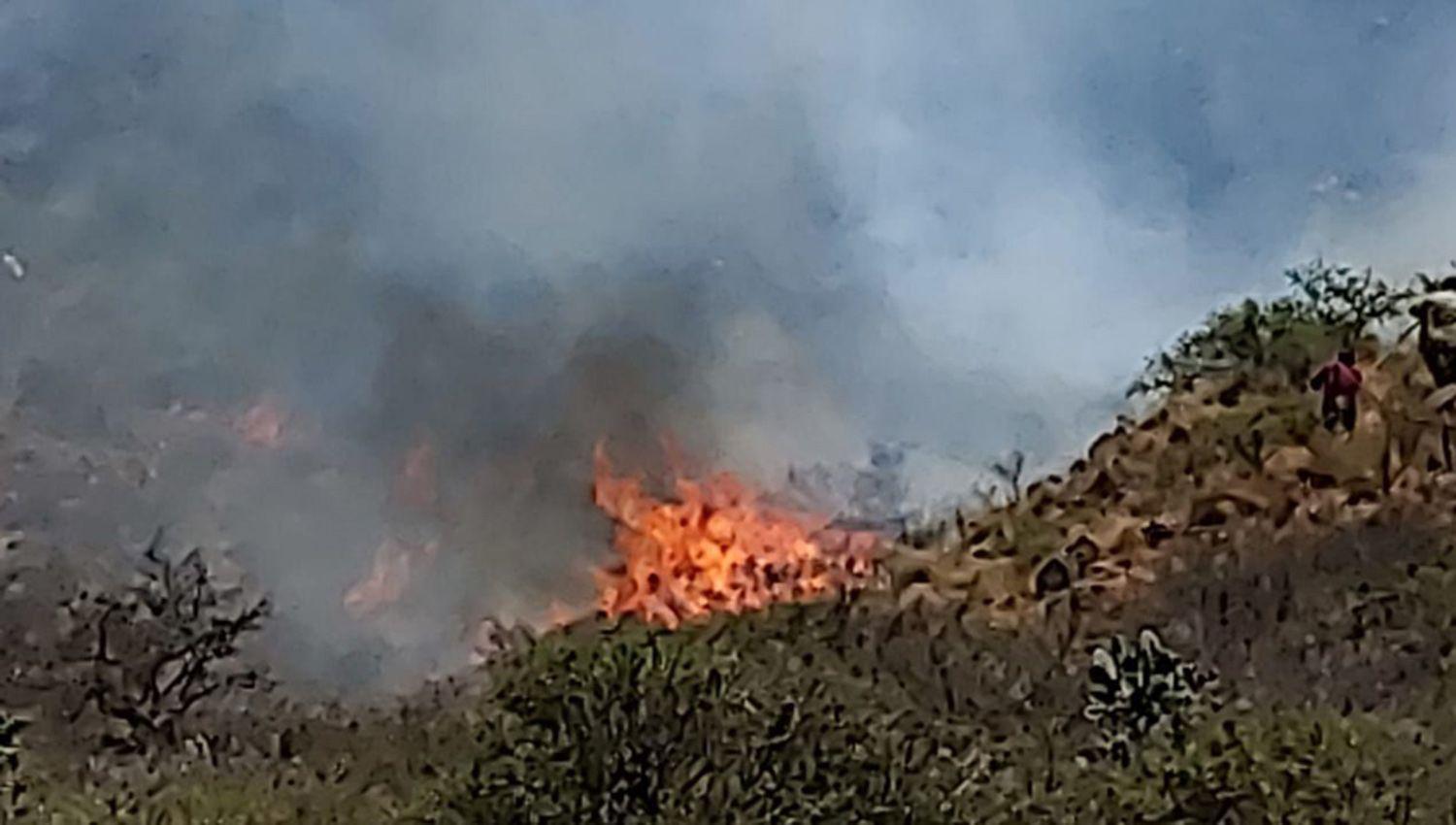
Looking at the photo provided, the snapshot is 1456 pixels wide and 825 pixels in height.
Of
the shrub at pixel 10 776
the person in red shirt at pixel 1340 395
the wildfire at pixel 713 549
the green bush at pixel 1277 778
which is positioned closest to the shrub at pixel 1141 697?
the green bush at pixel 1277 778

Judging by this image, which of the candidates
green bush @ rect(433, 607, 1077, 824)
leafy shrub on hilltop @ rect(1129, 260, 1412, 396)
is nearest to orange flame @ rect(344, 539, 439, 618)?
green bush @ rect(433, 607, 1077, 824)

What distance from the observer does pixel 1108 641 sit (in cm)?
639

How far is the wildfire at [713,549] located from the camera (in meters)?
8.31

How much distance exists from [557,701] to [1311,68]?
293 inches

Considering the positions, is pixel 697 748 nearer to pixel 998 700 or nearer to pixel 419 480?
pixel 998 700

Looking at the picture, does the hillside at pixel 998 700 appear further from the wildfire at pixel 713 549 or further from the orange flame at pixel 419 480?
the orange flame at pixel 419 480

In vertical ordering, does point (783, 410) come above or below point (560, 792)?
above

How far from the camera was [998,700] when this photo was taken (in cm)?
568

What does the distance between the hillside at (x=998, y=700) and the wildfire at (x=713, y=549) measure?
0.46 m

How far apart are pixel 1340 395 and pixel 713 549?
2.89 metres

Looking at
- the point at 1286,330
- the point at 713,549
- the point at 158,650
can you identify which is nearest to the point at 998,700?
the point at 158,650

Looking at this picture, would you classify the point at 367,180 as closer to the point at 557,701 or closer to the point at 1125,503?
the point at 1125,503

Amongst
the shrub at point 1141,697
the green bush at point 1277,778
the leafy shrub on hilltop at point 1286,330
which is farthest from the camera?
the leafy shrub on hilltop at point 1286,330

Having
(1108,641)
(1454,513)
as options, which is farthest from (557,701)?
(1454,513)
